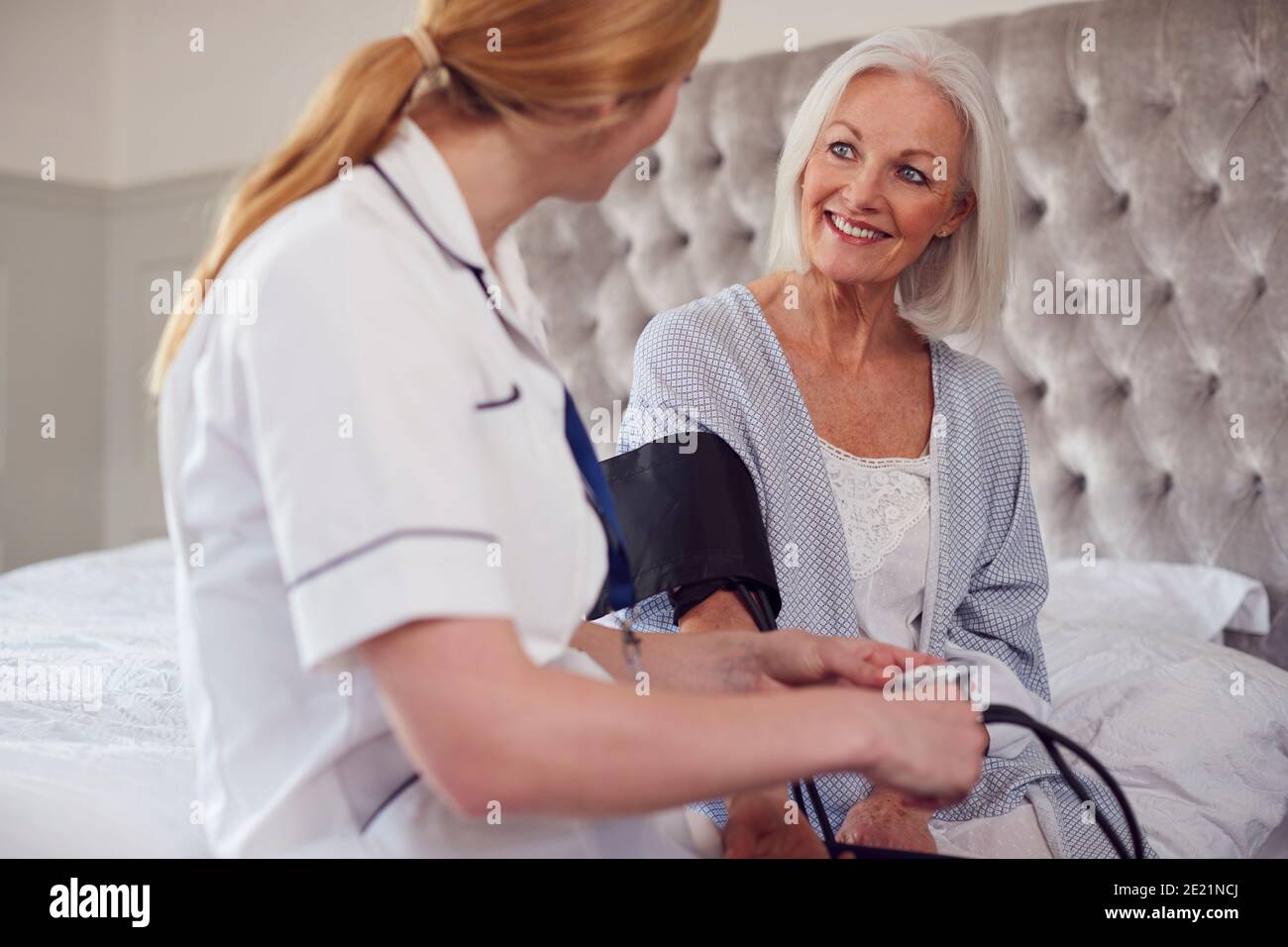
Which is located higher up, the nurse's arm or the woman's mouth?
the woman's mouth

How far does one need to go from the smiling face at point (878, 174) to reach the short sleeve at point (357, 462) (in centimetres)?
92

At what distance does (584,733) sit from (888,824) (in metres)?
0.65

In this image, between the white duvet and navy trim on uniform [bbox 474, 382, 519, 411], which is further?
the white duvet

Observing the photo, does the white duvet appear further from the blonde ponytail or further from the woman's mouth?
the woman's mouth

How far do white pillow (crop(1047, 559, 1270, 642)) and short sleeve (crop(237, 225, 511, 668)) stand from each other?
1466mm

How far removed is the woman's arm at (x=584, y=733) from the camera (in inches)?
26.3

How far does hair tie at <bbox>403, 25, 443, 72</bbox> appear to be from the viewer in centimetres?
83

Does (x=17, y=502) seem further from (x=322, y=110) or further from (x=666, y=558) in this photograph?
(x=322, y=110)

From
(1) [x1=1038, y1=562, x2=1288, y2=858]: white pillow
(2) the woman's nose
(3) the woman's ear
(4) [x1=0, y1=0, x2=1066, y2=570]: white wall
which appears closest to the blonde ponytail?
(2) the woman's nose

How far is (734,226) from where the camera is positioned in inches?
101

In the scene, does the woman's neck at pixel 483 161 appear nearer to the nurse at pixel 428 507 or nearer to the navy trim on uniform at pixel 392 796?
the nurse at pixel 428 507

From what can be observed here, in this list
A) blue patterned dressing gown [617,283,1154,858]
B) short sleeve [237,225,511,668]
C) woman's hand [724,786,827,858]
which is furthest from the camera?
blue patterned dressing gown [617,283,1154,858]
